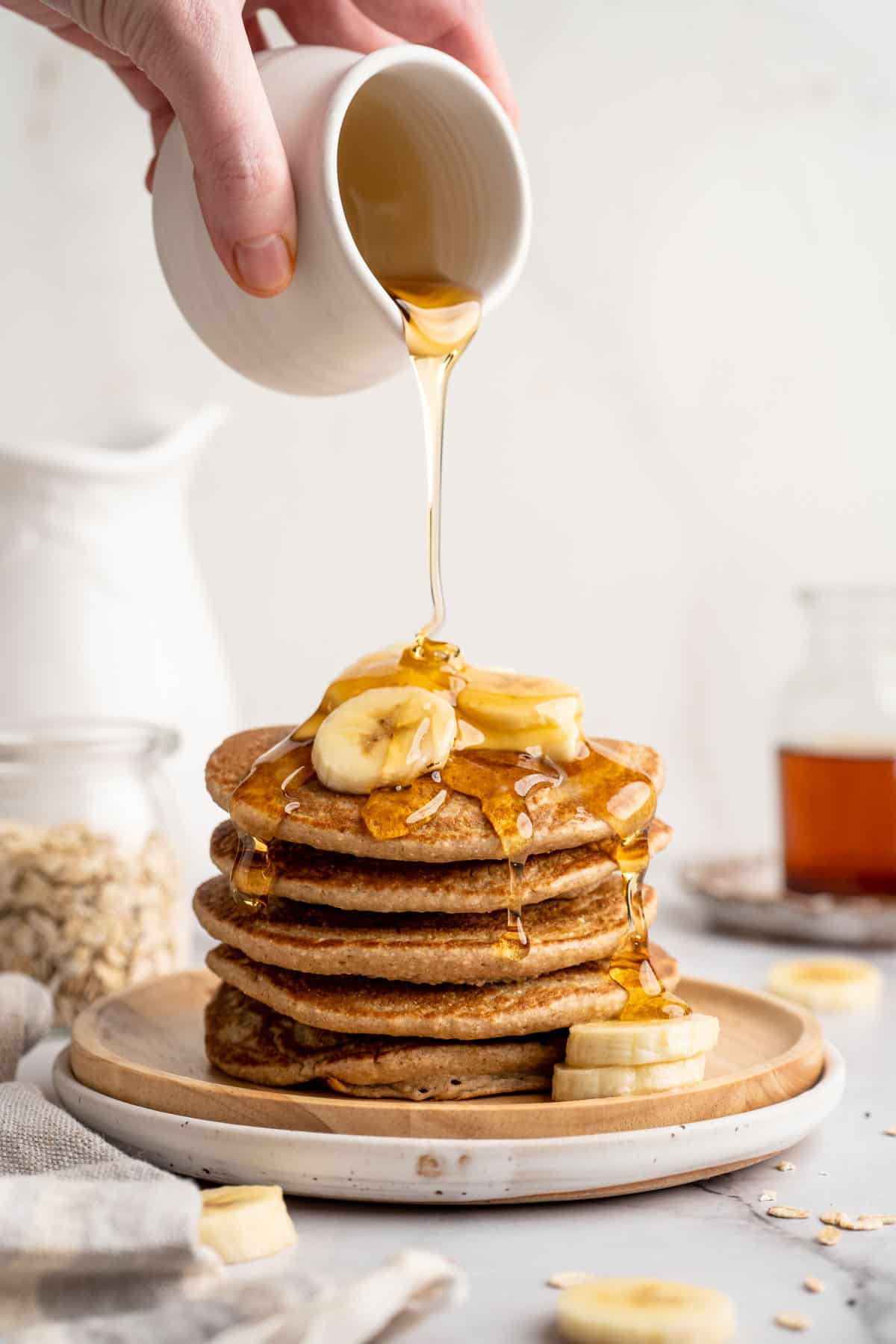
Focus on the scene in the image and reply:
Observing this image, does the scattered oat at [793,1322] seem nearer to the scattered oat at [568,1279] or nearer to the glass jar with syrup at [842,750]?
the scattered oat at [568,1279]

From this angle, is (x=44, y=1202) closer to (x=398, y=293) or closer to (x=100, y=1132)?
(x=100, y=1132)

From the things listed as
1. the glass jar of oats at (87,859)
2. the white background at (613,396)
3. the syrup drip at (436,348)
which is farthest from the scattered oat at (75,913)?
the white background at (613,396)

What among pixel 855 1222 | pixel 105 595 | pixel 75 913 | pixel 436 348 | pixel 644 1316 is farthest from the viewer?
pixel 105 595

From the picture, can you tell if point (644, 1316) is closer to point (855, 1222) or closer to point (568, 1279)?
point (568, 1279)

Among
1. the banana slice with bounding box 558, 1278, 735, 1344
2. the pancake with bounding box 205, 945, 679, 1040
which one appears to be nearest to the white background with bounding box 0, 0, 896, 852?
the pancake with bounding box 205, 945, 679, 1040

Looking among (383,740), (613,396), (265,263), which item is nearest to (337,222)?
(265,263)

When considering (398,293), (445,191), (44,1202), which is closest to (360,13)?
(445,191)
